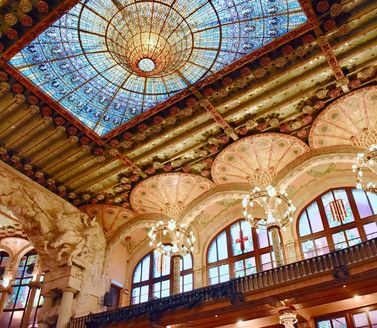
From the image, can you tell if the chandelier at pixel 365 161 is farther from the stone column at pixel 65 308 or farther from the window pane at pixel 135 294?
the window pane at pixel 135 294

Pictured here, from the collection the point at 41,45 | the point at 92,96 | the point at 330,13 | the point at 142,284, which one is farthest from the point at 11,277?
the point at 330,13

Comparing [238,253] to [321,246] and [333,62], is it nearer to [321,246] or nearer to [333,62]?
→ [321,246]

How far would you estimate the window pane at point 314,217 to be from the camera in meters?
12.4

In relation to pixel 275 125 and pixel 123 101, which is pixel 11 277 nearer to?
pixel 123 101

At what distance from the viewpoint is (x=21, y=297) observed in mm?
14969

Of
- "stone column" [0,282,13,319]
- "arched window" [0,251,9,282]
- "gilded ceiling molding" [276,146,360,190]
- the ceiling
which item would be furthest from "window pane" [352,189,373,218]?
"arched window" [0,251,9,282]

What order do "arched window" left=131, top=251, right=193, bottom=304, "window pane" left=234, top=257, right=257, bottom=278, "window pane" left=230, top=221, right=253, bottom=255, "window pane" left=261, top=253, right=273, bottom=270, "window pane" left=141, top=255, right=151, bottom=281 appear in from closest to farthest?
"window pane" left=261, top=253, right=273, bottom=270 < "window pane" left=234, top=257, right=257, bottom=278 < "window pane" left=230, top=221, right=253, bottom=255 < "arched window" left=131, top=251, right=193, bottom=304 < "window pane" left=141, top=255, right=151, bottom=281

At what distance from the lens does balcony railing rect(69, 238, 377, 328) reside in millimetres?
8680

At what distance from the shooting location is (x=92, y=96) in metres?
10.5

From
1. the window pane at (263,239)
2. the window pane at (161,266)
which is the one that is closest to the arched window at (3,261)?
the window pane at (161,266)

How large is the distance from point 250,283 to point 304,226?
3.68 m

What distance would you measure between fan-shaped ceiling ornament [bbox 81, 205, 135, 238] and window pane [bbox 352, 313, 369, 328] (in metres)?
Answer: 7.88

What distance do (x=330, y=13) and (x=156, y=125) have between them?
5.14 meters

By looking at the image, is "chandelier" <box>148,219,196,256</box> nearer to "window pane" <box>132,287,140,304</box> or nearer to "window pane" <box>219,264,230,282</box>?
"window pane" <box>219,264,230,282</box>
